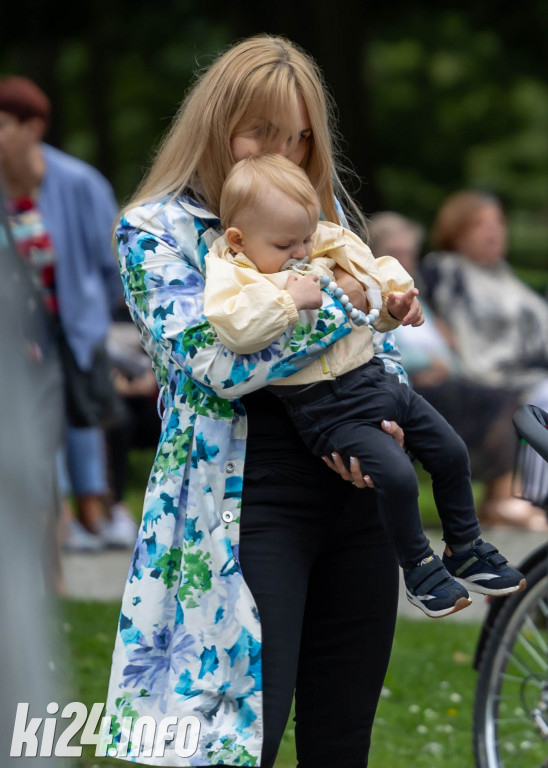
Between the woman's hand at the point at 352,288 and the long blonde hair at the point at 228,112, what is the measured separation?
0.85 ft

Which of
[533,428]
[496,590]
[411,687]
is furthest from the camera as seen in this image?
[411,687]

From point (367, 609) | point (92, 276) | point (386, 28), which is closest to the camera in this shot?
point (367, 609)

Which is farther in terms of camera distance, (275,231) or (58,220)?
(58,220)

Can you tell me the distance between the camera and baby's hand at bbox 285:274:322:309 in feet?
8.04

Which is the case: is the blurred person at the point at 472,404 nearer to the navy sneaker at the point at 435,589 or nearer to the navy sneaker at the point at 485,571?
the navy sneaker at the point at 485,571

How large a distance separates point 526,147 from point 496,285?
33.7 ft

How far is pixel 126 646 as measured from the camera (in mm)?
2533

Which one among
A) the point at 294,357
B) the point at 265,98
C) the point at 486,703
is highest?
the point at 265,98

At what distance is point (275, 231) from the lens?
2.52m

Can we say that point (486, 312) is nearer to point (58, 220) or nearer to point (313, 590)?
point (58, 220)

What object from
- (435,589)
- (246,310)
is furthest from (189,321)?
(435,589)

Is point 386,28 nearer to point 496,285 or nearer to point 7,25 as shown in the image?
point 7,25

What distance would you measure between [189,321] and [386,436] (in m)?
0.44

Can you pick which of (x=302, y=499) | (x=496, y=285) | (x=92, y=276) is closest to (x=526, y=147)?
(x=496, y=285)
